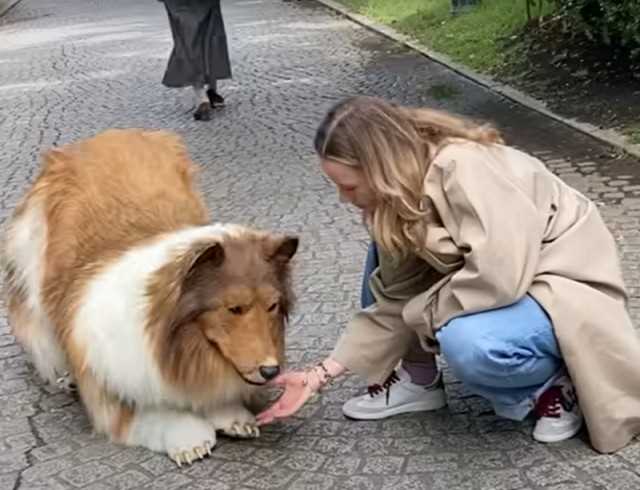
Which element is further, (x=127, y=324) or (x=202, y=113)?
(x=202, y=113)

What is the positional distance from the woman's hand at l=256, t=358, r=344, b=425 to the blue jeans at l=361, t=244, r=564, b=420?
1.58ft

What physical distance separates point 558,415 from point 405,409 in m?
0.63

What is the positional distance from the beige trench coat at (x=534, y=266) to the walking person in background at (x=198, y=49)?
721cm

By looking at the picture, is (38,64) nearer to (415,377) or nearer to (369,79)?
(369,79)

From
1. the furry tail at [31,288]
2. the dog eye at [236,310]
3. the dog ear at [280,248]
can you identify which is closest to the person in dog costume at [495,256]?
the dog ear at [280,248]

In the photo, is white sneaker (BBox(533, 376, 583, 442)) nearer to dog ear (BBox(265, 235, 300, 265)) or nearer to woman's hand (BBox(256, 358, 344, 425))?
woman's hand (BBox(256, 358, 344, 425))

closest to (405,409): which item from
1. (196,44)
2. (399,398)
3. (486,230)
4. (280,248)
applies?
(399,398)

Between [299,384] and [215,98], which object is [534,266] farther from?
[215,98]

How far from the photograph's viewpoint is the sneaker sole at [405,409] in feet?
14.5

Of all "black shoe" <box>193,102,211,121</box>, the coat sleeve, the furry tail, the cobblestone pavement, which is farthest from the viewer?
"black shoe" <box>193,102,211,121</box>

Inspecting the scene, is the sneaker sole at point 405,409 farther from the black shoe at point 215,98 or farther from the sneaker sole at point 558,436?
the black shoe at point 215,98

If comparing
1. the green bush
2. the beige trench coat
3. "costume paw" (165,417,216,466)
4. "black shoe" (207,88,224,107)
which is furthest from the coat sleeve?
"black shoe" (207,88,224,107)

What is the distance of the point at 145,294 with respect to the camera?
3928 millimetres

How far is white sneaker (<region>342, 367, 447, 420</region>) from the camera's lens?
4.42 meters
